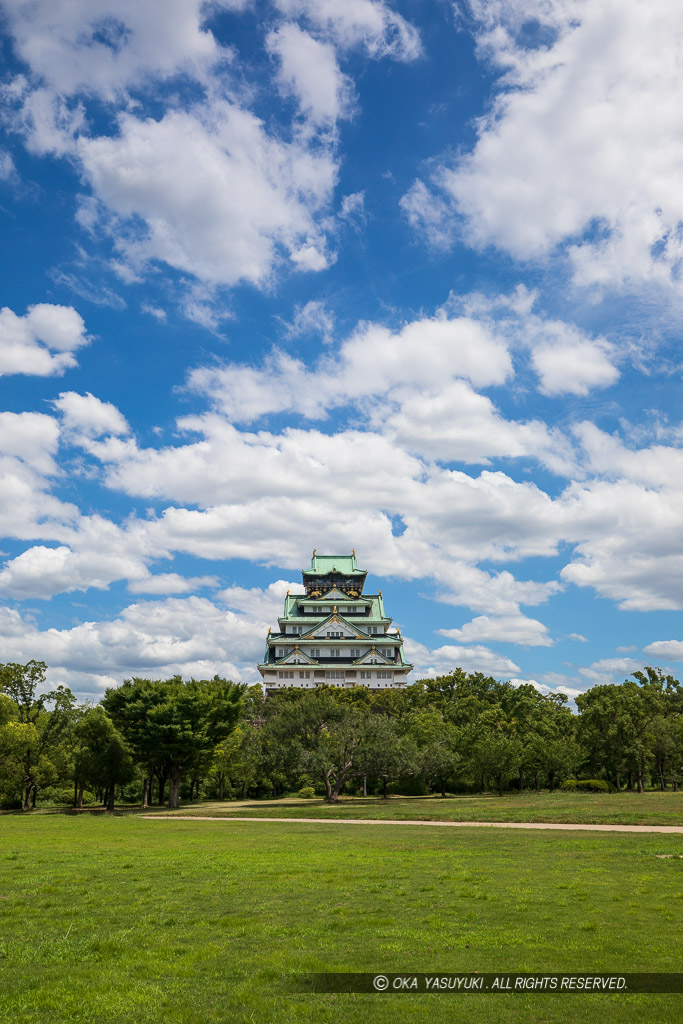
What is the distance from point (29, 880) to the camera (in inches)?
557

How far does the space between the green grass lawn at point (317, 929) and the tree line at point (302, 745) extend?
89.2 feet

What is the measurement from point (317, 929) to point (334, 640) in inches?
3353

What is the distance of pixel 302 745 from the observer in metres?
47.5

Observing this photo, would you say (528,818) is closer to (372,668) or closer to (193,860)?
(193,860)

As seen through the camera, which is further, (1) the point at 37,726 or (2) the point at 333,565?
(2) the point at 333,565

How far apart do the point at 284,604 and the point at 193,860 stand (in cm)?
8905

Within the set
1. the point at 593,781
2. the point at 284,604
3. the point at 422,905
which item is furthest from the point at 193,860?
the point at 284,604

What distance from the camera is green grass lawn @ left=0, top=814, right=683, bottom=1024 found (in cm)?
716

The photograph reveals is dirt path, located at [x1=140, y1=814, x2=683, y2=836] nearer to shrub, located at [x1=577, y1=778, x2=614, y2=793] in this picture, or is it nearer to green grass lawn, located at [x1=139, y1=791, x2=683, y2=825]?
green grass lawn, located at [x1=139, y1=791, x2=683, y2=825]

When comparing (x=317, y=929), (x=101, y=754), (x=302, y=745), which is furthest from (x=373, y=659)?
(x=317, y=929)

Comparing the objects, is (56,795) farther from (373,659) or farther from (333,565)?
(333,565)

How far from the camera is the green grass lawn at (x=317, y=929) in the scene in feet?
23.5

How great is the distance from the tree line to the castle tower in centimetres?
2979

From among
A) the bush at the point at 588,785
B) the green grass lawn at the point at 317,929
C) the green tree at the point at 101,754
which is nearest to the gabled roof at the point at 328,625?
the bush at the point at 588,785
